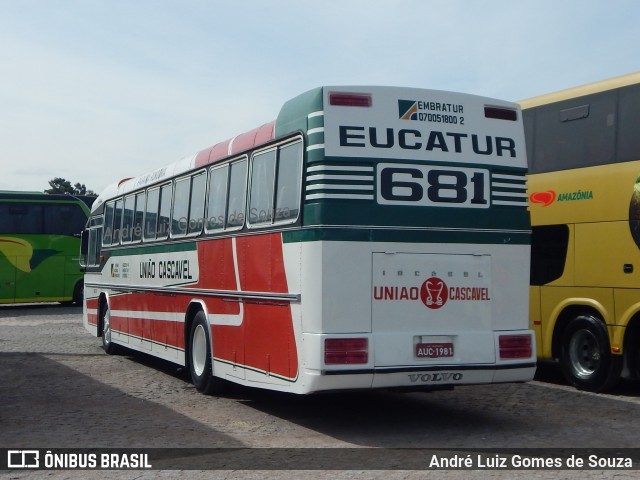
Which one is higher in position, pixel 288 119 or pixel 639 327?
pixel 288 119

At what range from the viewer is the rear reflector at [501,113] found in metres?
9.73

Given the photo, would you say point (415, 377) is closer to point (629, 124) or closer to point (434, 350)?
point (434, 350)

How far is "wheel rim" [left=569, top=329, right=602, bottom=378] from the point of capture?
12.2 m

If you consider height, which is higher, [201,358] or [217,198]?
[217,198]

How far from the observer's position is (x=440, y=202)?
930 centimetres

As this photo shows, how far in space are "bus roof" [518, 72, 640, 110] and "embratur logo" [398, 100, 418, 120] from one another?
3.96 metres

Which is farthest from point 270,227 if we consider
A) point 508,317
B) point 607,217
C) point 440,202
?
point 607,217

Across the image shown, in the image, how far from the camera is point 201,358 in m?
12.1

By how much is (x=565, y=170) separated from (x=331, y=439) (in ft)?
18.7

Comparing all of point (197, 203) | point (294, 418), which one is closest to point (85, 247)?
point (197, 203)

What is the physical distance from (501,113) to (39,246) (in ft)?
77.0

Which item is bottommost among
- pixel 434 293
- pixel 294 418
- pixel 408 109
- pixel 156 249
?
pixel 294 418

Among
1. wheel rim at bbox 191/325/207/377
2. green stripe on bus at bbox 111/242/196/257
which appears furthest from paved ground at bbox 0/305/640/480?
green stripe on bus at bbox 111/242/196/257

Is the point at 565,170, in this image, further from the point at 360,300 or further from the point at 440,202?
the point at 360,300
